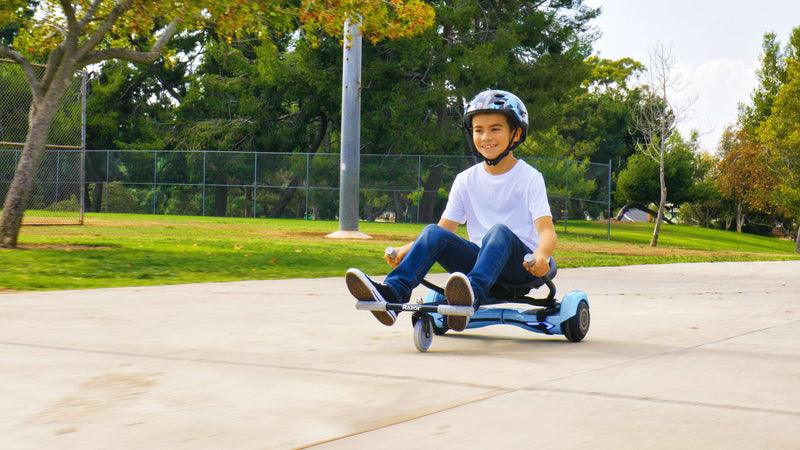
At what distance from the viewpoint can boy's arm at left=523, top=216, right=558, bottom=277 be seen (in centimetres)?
474

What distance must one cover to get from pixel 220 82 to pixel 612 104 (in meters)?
35.0

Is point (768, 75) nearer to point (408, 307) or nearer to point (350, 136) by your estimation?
point (350, 136)

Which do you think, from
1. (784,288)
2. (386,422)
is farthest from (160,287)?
(784,288)

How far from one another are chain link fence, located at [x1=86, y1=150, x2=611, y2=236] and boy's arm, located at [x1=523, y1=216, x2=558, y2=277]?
22.8 metres

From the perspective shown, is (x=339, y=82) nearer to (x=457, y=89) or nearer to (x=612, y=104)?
(x=457, y=89)

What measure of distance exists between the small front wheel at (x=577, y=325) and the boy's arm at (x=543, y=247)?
0.50m

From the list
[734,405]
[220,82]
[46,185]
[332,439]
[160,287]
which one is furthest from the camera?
[220,82]

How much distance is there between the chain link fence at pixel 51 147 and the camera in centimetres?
1948

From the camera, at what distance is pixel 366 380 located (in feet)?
12.9

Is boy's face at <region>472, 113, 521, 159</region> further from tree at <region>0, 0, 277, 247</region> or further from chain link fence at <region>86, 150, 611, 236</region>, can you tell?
chain link fence at <region>86, 150, 611, 236</region>

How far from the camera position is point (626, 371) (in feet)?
14.1

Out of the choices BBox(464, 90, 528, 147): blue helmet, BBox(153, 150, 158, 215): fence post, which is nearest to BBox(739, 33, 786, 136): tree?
BBox(153, 150, 158, 215): fence post

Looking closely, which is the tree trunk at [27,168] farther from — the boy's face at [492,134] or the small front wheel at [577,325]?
the small front wheel at [577,325]

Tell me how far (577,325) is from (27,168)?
9345mm
